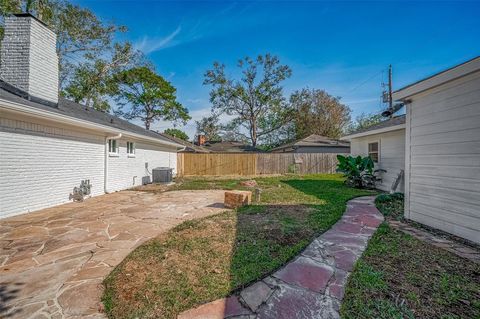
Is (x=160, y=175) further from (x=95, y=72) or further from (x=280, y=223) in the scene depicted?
(x=95, y=72)

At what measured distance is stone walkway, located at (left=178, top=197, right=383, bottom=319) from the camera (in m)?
1.84

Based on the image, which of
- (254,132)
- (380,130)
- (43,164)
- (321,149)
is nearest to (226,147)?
(254,132)

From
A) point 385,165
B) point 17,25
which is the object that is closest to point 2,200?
point 17,25

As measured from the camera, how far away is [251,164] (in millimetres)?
16922

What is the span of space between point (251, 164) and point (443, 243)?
45.2 feet

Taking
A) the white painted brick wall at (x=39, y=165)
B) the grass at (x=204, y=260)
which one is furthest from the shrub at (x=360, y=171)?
the white painted brick wall at (x=39, y=165)

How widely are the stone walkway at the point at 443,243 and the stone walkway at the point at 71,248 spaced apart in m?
4.06

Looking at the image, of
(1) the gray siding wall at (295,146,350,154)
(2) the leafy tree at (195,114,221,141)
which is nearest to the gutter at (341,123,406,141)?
(1) the gray siding wall at (295,146,350,154)

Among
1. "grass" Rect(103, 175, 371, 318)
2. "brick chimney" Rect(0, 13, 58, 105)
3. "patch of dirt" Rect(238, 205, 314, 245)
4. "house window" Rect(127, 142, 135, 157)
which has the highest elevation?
"brick chimney" Rect(0, 13, 58, 105)

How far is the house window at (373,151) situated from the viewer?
9.15m

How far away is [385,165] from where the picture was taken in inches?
332

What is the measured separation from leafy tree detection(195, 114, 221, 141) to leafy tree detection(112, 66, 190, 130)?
171 inches

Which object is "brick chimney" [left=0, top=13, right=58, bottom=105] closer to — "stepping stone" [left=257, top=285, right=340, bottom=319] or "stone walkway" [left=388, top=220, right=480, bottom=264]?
"stepping stone" [left=257, top=285, right=340, bottom=319]

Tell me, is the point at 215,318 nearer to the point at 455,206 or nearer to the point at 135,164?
the point at 455,206
